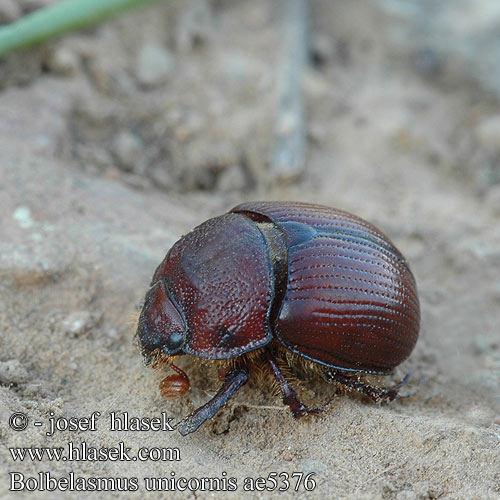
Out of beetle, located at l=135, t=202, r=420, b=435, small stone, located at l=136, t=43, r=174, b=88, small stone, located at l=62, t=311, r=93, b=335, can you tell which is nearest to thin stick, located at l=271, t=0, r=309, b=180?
small stone, located at l=136, t=43, r=174, b=88

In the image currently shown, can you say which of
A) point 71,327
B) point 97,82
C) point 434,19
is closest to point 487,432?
point 71,327

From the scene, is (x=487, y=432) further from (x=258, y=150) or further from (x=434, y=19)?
(x=434, y=19)

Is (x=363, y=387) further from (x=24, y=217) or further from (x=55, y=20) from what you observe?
(x=55, y=20)

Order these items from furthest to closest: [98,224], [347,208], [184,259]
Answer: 1. [347,208]
2. [98,224]
3. [184,259]

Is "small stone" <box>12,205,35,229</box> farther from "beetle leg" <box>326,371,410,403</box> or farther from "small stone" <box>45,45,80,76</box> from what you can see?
"beetle leg" <box>326,371,410,403</box>

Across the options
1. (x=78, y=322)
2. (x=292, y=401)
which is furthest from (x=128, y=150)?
(x=292, y=401)
